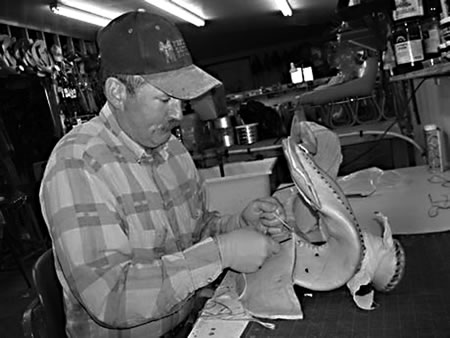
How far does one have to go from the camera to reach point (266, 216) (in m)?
1.16

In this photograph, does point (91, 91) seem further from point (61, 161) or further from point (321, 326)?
point (321, 326)

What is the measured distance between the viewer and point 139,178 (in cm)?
116

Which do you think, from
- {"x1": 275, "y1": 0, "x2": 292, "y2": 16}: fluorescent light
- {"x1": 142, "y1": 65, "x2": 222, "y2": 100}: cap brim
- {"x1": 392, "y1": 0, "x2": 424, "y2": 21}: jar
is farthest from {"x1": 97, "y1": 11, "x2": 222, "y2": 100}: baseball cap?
{"x1": 275, "y1": 0, "x2": 292, "y2": 16}: fluorescent light

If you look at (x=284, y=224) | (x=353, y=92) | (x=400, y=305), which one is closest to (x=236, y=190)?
(x=353, y=92)

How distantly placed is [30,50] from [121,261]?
4.81 meters

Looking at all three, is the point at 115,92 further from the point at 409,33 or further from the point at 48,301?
the point at 409,33

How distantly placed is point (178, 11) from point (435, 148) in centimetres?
493

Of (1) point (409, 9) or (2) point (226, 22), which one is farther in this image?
(2) point (226, 22)

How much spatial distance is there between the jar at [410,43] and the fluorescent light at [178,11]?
Answer: 4223mm

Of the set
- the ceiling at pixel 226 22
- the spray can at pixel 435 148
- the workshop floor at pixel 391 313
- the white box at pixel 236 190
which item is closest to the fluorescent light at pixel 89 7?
the ceiling at pixel 226 22

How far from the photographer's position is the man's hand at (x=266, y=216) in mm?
1136

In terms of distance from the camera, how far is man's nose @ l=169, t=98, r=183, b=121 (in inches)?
42.2

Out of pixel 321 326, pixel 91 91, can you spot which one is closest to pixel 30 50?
pixel 91 91

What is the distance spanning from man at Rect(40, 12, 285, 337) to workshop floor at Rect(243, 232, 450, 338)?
5.9 inches
